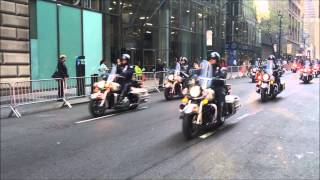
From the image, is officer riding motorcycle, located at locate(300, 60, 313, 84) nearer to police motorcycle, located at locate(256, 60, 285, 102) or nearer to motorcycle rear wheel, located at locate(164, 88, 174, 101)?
police motorcycle, located at locate(256, 60, 285, 102)

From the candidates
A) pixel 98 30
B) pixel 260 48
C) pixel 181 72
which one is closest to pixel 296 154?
pixel 181 72

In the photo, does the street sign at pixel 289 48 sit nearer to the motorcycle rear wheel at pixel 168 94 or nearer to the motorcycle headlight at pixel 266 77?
the motorcycle headlight at pixel 266 77

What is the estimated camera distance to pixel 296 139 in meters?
9.81

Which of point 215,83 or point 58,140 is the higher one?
point 215,83

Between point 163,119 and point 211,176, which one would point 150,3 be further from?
point 211,176

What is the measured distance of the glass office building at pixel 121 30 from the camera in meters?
21.5

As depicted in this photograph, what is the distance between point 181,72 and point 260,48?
34753mm

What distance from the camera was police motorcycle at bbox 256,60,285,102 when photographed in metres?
17.3

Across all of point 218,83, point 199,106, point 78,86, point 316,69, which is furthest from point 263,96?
point 316,69

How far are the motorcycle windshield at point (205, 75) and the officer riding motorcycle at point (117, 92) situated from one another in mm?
3839

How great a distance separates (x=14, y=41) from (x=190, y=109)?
1191cm

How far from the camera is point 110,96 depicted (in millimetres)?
13594

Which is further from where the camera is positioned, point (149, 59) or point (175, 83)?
point (149, 59)

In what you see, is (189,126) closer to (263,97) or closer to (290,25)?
(263,97)
